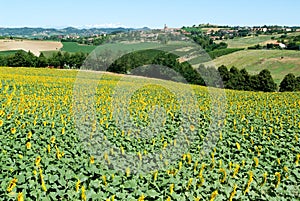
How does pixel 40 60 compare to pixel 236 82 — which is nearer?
pixel 236 82

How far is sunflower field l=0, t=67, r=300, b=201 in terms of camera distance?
505cm

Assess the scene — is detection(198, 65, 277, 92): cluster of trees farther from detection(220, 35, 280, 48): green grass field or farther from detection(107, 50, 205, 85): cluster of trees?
detection(220, 35, 280, 48): green grass field

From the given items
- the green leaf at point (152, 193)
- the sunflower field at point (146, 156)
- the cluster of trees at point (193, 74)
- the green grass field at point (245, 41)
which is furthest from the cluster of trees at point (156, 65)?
the green grass field at point (245, 41)

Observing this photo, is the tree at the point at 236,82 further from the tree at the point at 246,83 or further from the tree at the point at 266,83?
the tree at the point at 266,83

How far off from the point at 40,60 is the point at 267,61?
56483 mm

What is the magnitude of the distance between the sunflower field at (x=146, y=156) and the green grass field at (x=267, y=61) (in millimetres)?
67951

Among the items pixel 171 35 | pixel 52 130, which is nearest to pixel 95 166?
pixel 52 130

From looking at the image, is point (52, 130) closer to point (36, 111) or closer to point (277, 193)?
point (36, 111)

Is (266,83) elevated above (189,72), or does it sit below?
below

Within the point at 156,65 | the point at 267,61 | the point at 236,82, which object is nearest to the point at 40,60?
the point at 236,82

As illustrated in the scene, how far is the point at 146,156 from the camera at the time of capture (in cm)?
733

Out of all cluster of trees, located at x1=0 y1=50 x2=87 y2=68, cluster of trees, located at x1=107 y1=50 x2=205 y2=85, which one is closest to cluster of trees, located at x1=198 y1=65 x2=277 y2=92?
cluster of trees, located at x1=107 y1=50 x2=205 y2=85

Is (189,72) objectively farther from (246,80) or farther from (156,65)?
(156,65)

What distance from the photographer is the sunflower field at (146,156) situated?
5055mm
